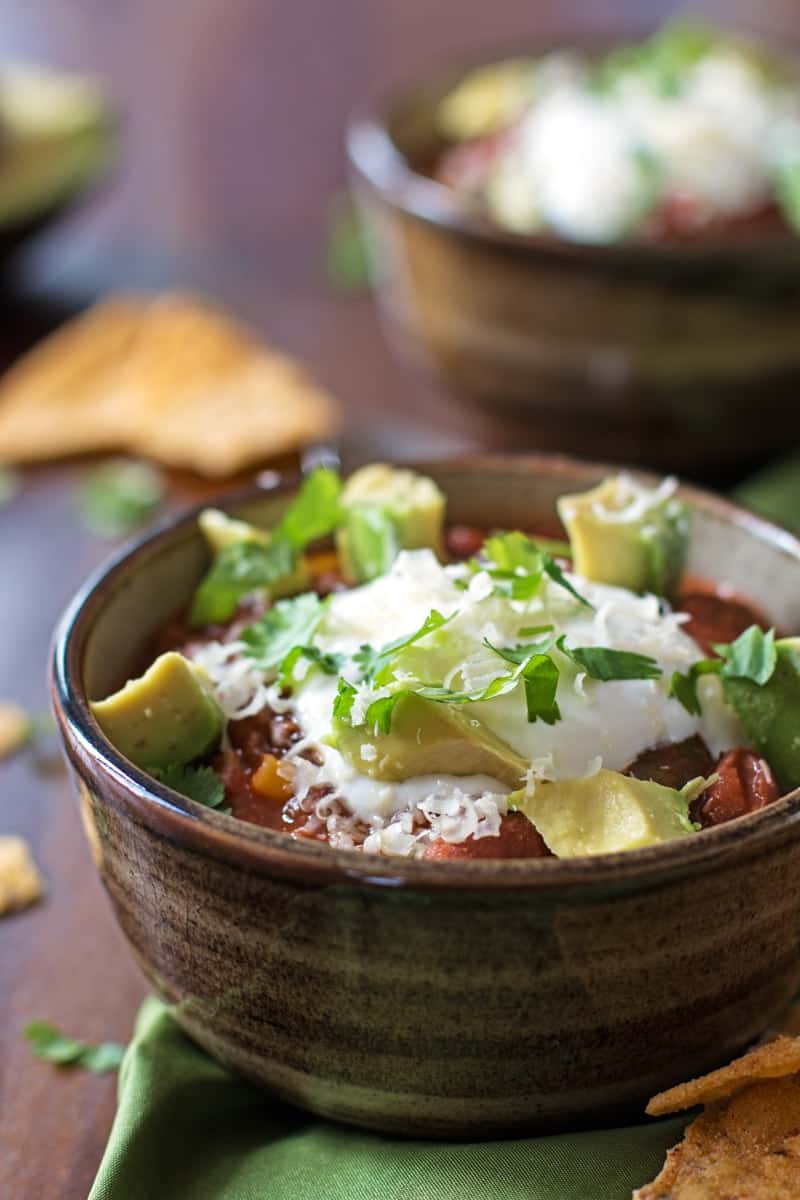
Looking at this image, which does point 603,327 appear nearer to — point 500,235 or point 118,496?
point 500,235

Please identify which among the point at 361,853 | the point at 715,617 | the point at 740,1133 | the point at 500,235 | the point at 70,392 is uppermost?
the point at 361,853

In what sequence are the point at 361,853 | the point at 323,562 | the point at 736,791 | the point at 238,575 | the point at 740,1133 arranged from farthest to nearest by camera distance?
the point at 323,562
the point at 238,575
the point at 736,791
the point at 740,1133
the point at 361,853

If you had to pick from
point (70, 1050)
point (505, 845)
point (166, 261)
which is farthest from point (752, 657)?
point (166, 261)

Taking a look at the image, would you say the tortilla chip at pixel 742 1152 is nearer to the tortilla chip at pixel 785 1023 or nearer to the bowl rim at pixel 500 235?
the tortilla chip at pixel 785 1023

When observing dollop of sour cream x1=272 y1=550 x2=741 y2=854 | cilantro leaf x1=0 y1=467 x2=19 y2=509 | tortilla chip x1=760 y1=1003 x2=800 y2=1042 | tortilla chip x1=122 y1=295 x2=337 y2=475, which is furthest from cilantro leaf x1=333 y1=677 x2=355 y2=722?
cilantro leaf x1=0 y1=467 x2=19 y2=509

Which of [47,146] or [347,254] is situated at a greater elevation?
[47,146]

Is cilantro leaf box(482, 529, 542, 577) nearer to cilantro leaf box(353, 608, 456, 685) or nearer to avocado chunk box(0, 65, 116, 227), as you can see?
cilantro leaf box(353, 608, 456, 685)

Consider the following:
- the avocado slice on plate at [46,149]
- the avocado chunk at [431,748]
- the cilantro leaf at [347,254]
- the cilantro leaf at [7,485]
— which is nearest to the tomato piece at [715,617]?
the avocado chunk at [431,748]
